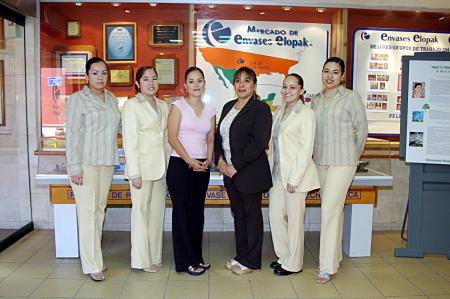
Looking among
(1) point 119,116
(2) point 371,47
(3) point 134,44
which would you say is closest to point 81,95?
(1) point 119,116

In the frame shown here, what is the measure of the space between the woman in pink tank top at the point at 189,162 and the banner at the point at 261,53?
1.58 metres

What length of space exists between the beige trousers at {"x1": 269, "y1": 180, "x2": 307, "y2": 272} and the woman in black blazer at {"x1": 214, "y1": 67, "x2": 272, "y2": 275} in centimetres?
15

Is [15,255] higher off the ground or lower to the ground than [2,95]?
lower

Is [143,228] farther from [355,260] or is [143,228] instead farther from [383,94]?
[383,94]

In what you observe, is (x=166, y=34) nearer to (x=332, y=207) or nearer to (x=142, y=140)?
(x=142, y=140)

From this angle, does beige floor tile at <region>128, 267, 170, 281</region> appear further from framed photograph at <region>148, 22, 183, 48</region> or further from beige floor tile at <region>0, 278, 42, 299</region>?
framed photograph at <region>148, 22, 183, 48</region>

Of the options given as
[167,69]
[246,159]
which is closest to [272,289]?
[246,159]

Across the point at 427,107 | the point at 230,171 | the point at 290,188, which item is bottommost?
the point at 290,188

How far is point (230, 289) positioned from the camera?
340 cm

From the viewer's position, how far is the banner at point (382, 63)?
17.4ft

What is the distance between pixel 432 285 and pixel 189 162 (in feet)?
7.11

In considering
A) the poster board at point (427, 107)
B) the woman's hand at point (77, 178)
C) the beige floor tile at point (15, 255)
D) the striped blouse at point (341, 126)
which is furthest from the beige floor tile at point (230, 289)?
the poster board at point (427, 107)

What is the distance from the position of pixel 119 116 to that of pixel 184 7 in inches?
81.4

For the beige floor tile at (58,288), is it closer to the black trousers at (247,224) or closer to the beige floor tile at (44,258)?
the beige floor tile at (44,258)
